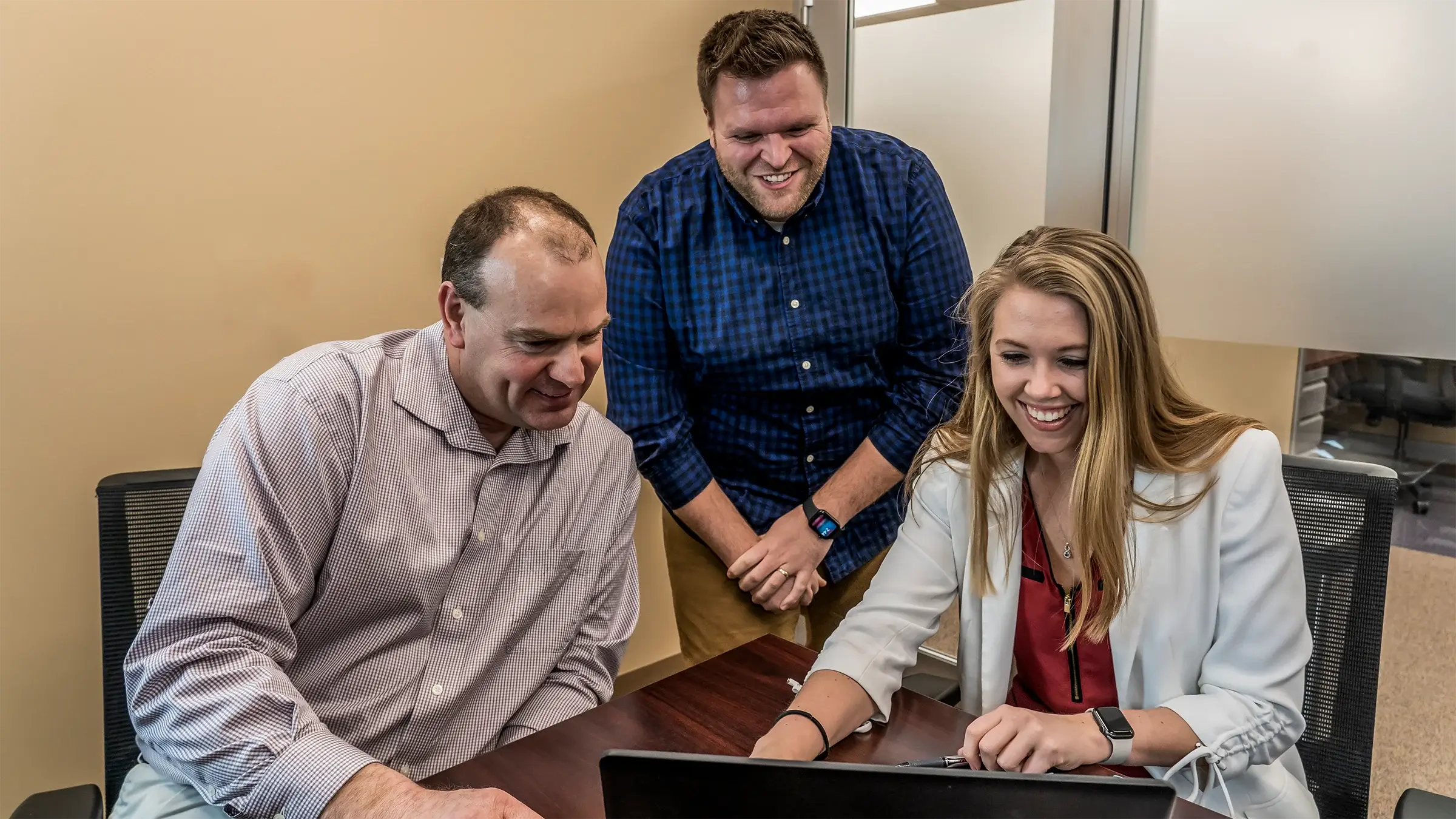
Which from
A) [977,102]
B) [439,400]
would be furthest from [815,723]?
[977,102]

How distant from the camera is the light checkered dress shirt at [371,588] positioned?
4.07 feet

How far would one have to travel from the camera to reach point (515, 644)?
1588mm

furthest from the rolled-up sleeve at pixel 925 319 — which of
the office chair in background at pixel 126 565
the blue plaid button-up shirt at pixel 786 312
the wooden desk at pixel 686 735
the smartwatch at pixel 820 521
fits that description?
the office chair in background at pixel 126 565

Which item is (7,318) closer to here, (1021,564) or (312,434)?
(312,434)

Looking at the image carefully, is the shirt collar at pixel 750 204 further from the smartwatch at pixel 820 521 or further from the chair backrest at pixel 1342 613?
the chair backrest at pixel 1342 613

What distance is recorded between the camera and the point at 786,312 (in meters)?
2.09

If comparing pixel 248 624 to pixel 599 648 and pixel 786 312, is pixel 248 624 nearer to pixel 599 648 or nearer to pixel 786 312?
pixel 599 648

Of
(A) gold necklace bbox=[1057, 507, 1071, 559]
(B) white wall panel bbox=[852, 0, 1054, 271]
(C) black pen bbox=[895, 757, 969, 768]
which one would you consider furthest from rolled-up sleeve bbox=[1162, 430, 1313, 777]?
(B) white wall panel bbox=[852, 0, 1054, 271]

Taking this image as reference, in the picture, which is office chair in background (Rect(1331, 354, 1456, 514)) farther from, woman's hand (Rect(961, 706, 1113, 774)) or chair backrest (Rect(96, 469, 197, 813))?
chair backrest (Rect(96, 469, 197, 813))

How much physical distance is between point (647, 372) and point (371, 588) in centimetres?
81

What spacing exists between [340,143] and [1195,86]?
1.97 metres

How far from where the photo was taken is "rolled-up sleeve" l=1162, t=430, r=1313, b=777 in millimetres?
1372

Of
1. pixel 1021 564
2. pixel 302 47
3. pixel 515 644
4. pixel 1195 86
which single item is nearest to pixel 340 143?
pixel 302 47

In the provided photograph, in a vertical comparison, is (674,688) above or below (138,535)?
below
